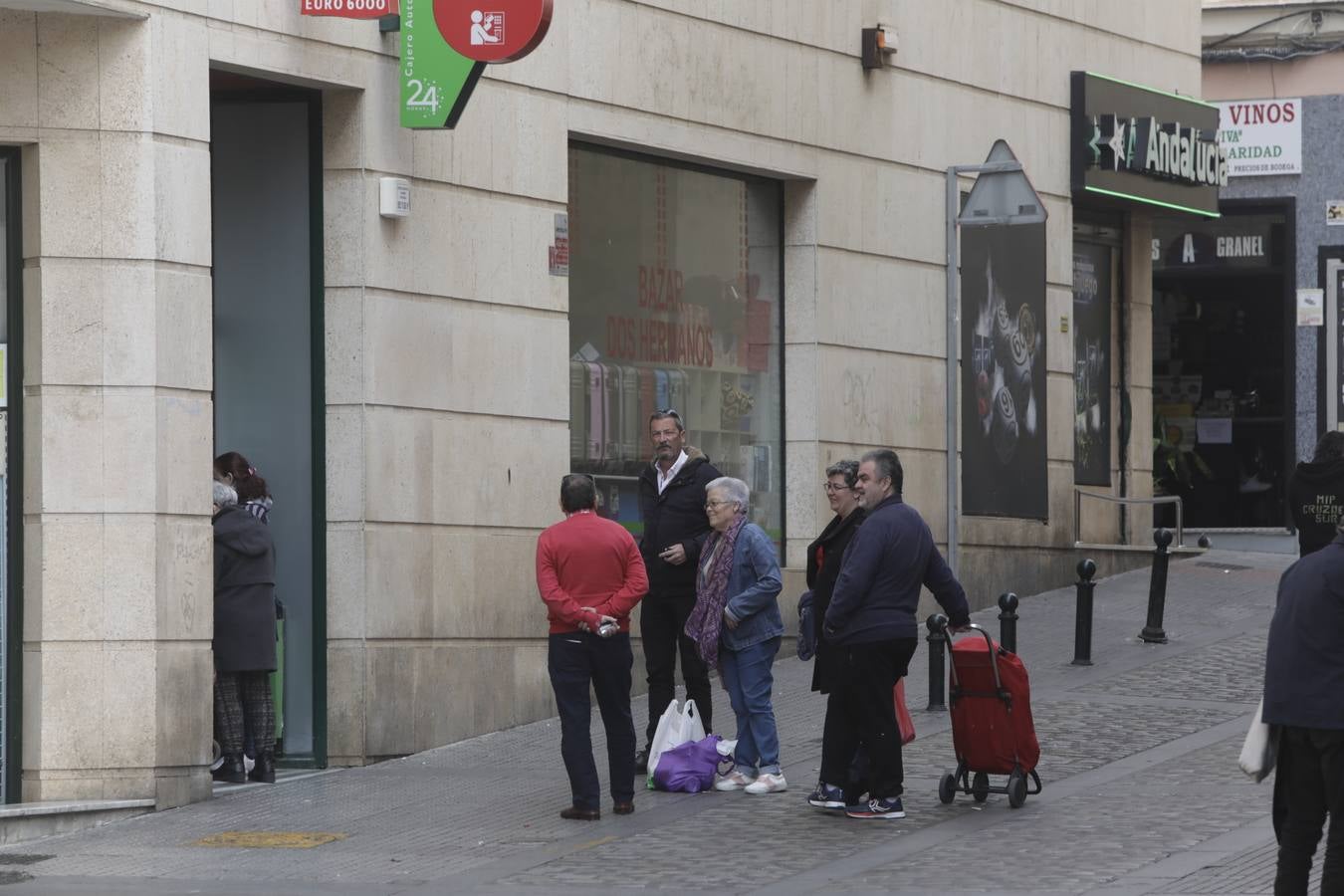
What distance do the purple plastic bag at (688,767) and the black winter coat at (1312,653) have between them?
4.38 meters

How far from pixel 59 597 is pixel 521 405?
351 centimetres

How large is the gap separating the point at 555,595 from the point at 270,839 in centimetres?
175

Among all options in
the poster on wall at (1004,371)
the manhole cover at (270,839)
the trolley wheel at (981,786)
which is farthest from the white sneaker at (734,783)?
the poster on wall at (1004,371)

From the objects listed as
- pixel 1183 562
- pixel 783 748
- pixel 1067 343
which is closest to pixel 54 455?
pixel 783 748

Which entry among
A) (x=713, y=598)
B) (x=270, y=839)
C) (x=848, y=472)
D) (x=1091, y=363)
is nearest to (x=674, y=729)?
(x=713, y=598)

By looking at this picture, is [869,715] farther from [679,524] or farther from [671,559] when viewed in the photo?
[679,524]

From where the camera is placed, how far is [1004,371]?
62.3ft

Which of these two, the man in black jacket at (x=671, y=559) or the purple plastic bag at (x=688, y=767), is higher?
the man in black jacket at (x=671, y=559)

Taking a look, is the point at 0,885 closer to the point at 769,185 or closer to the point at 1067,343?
the point at 769,185

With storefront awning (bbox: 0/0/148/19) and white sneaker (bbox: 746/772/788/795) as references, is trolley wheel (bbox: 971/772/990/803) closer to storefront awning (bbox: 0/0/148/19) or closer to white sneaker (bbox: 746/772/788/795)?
white sneaker (bbox: 746/772/788/795)

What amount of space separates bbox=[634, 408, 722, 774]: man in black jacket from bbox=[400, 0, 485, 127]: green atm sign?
214 centimetres

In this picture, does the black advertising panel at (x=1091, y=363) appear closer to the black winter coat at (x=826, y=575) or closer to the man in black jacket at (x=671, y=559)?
the man in black jacket at (x=671, y=559)

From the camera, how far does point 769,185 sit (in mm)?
17062

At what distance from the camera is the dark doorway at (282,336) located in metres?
13.4
